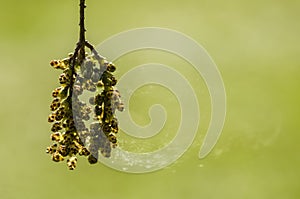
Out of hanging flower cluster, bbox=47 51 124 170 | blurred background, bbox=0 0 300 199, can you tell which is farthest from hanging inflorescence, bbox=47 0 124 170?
blurred background, bbox=0 0 300 199

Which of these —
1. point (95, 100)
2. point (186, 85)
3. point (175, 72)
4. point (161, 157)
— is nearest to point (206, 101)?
point (186, 85)

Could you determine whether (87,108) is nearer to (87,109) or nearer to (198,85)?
(87,109)

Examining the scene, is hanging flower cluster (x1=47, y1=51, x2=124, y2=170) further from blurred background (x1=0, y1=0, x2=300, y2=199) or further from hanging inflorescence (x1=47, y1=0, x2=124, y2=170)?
blurred background (x1=0, y1=0, x2=300, y2=199)

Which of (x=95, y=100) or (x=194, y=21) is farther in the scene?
(x=194, y=21)

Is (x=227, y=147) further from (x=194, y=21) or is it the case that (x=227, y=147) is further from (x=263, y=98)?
(x=194, y=21)

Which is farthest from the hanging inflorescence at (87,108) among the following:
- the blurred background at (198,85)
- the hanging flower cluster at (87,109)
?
the blurred background at (198,85)
